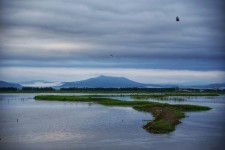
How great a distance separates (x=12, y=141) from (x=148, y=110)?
1538 inches

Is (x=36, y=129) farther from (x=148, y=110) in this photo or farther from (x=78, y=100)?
(x=78, y=100)

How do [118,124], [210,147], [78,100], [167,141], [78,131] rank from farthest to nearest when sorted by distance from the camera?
[78,100]
[118,124]
[78,131]
[167,141]
[210,147]

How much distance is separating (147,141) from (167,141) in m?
1.82

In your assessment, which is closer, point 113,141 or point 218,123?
point 113,141

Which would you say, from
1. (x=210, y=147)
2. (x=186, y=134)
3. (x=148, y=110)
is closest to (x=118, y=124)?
(x=186, y=134)

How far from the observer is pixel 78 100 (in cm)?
11438

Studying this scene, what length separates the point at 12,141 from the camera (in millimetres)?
36469

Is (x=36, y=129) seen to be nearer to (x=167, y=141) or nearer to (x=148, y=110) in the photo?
(x=167, y=141)

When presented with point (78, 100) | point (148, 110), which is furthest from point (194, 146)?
point (78, 100)

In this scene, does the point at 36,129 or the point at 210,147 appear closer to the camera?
the point at 210,147

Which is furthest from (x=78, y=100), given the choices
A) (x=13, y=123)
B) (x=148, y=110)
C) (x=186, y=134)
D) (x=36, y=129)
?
(x=186, y=134)

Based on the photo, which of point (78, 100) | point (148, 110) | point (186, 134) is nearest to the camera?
point (186, 134)

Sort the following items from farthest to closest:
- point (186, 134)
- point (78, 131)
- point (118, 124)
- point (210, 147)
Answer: point (118, 124), point (78, 131), point (186, 134), point (210, 147)

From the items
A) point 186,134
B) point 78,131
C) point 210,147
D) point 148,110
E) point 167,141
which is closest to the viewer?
point 210,147
